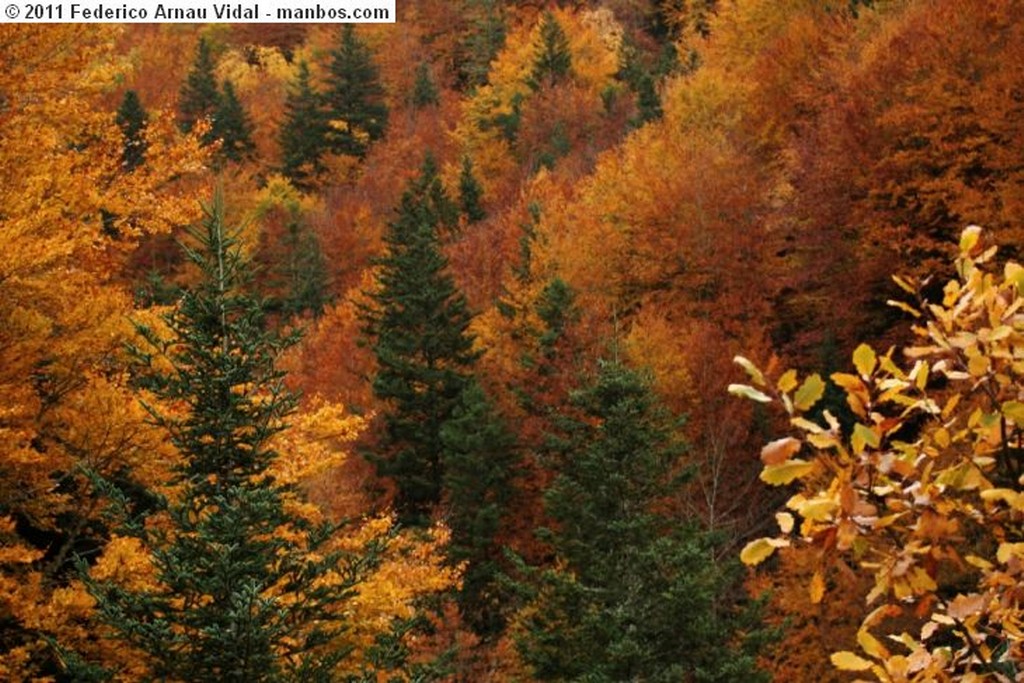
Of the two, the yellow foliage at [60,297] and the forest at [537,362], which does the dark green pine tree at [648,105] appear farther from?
the yellow foliage at [60,297]

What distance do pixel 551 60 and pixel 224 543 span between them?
168 feet

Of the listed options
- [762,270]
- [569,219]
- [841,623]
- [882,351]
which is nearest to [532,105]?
[569,219]

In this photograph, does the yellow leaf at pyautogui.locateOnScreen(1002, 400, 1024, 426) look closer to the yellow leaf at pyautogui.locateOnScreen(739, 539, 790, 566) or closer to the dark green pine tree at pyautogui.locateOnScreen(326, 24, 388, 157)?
the yellow leaf at pyautogui.locateOnScreen(739, 539, 790, 566)

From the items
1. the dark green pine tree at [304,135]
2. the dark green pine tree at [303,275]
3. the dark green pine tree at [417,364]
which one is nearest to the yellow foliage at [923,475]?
the dark green pine tree at [417,364]

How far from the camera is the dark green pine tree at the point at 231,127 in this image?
184ft

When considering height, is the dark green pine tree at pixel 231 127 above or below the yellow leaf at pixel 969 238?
below

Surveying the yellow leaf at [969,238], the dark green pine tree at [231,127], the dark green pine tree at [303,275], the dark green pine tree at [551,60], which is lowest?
the dark green pine tree at [303,275]

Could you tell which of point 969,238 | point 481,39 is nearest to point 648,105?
point 481,39

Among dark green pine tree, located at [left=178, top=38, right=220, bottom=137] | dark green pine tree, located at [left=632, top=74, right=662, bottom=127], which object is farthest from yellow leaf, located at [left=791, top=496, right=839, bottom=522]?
dark green pine tree, located at [left=178, top=38, right=220, bottom=137]

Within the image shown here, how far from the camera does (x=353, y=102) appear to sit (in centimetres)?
5956

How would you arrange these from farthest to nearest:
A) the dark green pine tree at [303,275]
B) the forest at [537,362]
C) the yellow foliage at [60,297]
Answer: the dark green pine tree at [303,275]
the yellow foliage at [60,297]
the forest at [537,362]

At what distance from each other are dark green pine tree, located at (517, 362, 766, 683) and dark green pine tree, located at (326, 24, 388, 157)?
143 feet

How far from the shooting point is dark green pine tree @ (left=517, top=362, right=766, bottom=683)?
14602 millimetres

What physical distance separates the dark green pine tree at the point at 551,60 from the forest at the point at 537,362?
0.17m
